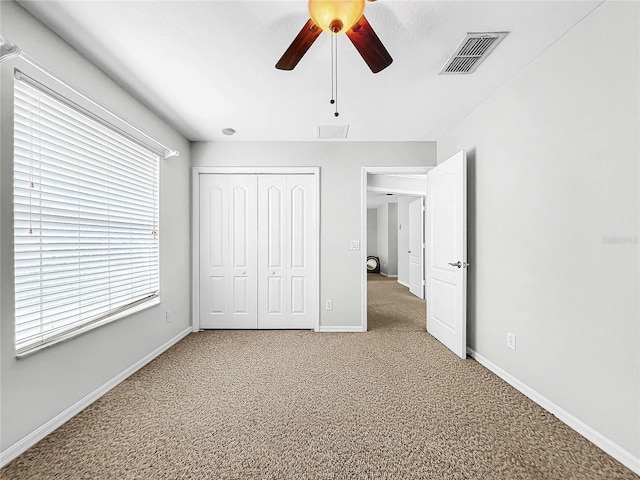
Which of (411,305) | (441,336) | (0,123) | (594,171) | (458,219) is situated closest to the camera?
(0,123)

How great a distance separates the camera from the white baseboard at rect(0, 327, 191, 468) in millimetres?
1483

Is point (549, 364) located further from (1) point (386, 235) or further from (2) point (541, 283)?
(1) point (386, 235)

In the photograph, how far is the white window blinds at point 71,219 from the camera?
61.4 inches

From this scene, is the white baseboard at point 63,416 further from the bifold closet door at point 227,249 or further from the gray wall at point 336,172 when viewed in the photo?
the gray wall at point 336,172

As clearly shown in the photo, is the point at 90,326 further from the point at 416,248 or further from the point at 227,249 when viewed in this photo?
the point at 416,248

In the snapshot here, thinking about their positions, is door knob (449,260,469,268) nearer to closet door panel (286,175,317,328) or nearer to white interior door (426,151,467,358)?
white interior door (426,151,467,358)

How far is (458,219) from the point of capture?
2750mm

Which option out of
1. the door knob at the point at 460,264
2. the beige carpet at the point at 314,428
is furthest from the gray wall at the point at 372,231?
the beige carpet at the point at 314,428

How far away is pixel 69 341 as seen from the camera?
5.98 feet

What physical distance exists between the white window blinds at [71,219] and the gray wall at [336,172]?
46.0 inches

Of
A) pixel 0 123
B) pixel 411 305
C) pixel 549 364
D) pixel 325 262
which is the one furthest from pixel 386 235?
pixel 0 123

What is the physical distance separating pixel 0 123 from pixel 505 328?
3494 millimetres

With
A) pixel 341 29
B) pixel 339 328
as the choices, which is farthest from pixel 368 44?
pixel 339 328

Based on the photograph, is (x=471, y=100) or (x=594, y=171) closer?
(x=594, y=171)
